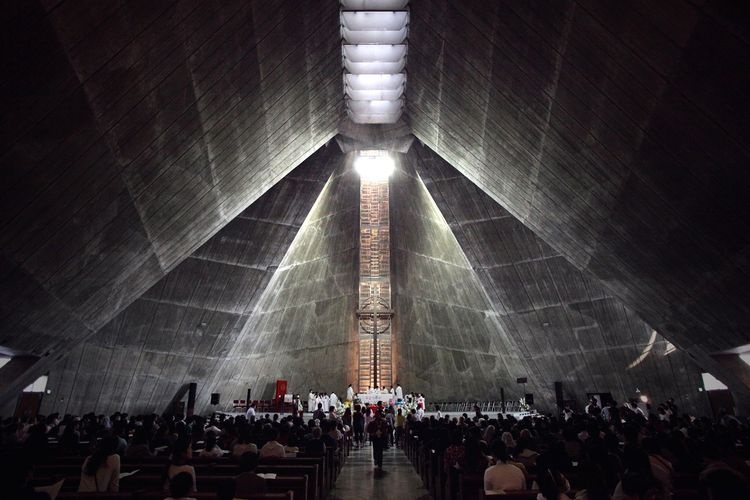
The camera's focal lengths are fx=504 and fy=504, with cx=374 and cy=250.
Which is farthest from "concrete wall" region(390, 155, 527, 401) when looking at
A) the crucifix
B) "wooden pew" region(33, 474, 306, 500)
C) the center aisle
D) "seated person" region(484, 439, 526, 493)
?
"seated person" region(484, 439, 526, 493)

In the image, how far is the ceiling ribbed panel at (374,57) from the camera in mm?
13086

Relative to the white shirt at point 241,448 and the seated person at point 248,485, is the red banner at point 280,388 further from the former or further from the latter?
the seated person at point 248,485

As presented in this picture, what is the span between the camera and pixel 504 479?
14.3 feet

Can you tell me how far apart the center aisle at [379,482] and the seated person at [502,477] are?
3257mm

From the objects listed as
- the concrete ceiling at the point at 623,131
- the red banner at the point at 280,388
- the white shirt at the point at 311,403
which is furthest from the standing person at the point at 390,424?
the concrete ceiling at the point at 623,131

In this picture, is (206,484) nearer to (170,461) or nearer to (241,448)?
(170,461)

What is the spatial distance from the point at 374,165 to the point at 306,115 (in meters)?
13.3

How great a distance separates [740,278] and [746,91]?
3894 millimetres

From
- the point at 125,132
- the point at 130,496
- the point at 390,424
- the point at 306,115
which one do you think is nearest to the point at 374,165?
the point at 306,115

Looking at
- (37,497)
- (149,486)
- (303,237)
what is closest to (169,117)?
(149,486)

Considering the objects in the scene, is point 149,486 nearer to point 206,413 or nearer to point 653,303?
point 653,303

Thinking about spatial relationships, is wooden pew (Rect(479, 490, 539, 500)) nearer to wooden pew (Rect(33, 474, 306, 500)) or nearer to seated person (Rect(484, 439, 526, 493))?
seated person (Rect(484, 439, 526, 493))

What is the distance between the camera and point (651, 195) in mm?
8773

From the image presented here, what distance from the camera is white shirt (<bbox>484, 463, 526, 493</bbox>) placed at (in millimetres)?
4336
